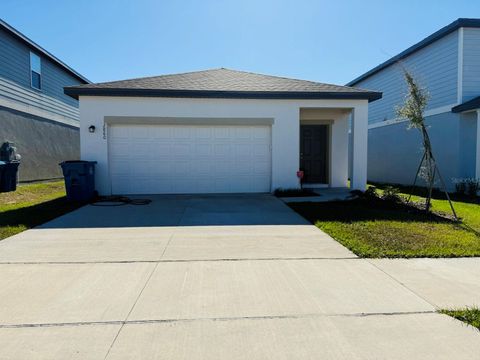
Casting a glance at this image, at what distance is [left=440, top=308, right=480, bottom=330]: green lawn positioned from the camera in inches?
128

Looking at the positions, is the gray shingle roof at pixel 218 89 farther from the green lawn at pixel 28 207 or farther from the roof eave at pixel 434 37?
the green lawn at pixel 28 207

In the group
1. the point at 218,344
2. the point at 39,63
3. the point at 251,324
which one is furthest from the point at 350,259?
the point at 39,63

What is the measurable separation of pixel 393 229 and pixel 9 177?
475 inches

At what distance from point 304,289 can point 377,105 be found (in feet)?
58.7

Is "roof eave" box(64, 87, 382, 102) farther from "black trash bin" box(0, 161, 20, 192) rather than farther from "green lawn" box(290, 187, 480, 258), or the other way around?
"green lawn" box(290, 187, 480, 258)

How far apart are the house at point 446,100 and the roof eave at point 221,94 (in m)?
2.50

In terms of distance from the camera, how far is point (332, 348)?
2867 mm

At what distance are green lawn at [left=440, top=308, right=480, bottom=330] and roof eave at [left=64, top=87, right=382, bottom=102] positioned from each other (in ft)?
30.1

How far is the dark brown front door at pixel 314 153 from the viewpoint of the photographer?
561 inches

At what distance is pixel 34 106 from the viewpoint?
50.5ft

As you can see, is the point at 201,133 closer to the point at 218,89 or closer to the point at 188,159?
the point at 188,159

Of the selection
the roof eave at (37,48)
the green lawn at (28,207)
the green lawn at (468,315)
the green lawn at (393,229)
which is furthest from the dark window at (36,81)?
the green lawn at (468,315)

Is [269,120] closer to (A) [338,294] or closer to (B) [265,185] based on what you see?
(B) [265,185]

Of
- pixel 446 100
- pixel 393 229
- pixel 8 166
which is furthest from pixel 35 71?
pixel 446 100
